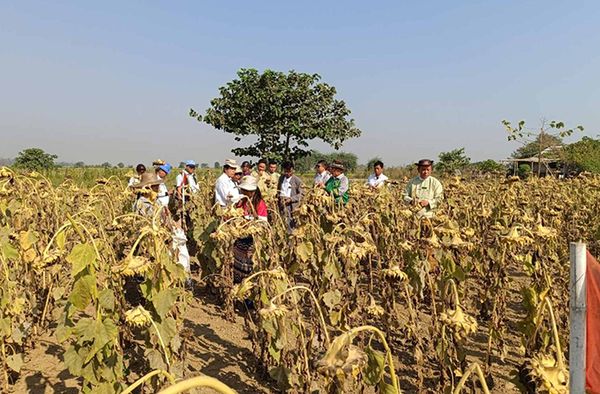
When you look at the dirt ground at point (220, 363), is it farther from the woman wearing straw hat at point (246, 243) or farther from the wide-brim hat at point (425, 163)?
the wide-brim hat at point (425, 163)

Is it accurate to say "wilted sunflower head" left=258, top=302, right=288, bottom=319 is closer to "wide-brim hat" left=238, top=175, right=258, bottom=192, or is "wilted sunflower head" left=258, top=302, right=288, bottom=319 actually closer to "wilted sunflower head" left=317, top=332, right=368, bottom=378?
"wilted sunflower head" left=317, top=332, right=368, bottom=378

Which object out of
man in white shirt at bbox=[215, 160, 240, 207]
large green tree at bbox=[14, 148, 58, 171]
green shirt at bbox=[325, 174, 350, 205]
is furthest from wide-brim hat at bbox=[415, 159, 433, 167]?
large green tree at bbox=[14, 148, 58, 171]

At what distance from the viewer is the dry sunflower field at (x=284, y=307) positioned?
2.29 meters

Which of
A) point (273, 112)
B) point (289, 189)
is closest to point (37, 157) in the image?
point (273, 112)

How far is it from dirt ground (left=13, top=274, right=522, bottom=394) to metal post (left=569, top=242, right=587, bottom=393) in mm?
1424

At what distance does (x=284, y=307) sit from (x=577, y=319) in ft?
4.06

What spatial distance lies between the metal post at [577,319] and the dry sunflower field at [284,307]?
0.08m

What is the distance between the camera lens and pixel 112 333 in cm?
246

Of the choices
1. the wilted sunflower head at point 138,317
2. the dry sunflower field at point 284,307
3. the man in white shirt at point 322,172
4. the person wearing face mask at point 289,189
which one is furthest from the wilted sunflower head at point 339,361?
the man in white shirt at point 322,172

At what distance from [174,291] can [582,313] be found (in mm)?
2118

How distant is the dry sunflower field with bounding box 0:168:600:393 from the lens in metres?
2.29

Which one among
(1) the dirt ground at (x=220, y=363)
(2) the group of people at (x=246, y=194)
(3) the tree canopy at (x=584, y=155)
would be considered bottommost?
(1) the dirt ground at (x=220, y=363)

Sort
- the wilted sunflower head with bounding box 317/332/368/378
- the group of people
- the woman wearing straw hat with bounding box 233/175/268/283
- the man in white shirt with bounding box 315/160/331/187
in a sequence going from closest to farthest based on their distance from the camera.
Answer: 1. the wilted sunflower head with bounding box 317/332/368/378
2. the group of people
3. the woman wearing straw hat with bounding box 233/175/268/283
4. the man in white shirt with bounding box 315/160/331/187

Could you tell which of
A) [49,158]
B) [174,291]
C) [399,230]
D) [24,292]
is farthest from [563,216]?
[49,158]
